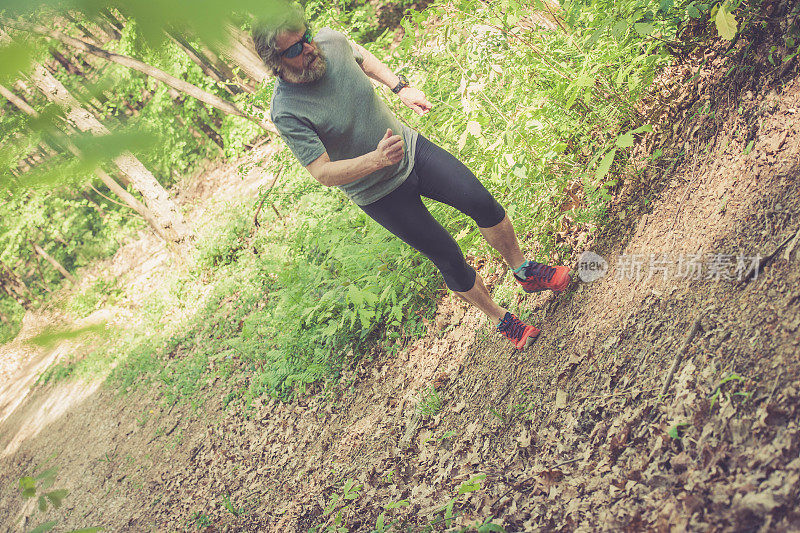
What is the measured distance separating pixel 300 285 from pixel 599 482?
3982 mm

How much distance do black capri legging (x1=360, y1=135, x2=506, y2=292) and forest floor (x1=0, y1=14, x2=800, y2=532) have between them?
890 millimetres

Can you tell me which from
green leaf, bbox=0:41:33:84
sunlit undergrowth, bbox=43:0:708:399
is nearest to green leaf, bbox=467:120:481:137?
sunlit undergrowth, bbox=43:0:708:399

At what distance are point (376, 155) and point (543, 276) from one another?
1.39 metres

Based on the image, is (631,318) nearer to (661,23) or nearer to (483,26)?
(661,23)

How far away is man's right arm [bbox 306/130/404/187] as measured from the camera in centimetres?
263

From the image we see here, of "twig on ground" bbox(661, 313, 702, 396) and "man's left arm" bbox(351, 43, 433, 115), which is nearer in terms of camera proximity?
"twig on ground" bbox(661, 313, 702, 396)

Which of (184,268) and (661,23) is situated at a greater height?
(661,23)

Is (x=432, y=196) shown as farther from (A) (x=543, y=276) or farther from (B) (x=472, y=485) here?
(B) (x=472, y=485)

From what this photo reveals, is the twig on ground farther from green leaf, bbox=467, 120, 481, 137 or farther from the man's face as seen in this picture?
the man's face

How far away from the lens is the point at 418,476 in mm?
3289

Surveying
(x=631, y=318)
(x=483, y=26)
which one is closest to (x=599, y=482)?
(x=631, y=318)

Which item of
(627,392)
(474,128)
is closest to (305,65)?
(474,128)

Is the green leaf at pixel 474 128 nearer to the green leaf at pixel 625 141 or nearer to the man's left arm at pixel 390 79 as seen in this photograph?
the man's left arm at pixel 390 79

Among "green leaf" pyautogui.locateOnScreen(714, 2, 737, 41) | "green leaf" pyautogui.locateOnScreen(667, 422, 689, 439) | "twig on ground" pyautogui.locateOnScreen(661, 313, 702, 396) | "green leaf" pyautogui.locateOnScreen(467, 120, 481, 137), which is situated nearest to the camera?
"green leaf" pyautogui.locateOnScreen(667, 422, 689, 439)
